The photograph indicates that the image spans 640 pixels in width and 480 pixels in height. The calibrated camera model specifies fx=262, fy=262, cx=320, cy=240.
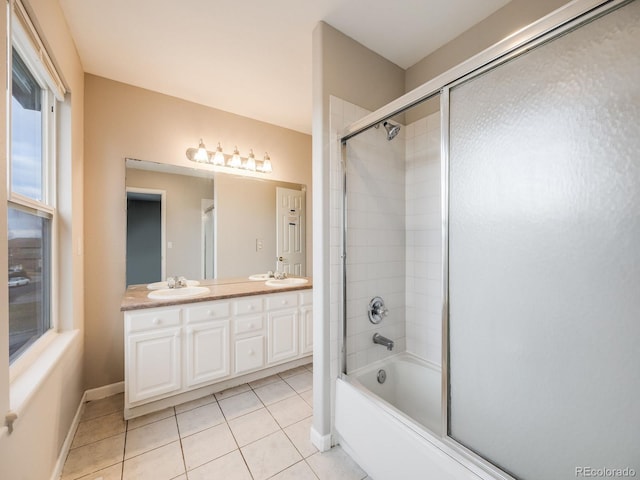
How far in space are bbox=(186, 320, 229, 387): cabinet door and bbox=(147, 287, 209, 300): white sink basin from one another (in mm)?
262

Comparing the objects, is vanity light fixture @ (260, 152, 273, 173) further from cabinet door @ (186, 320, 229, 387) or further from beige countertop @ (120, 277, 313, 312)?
cabinet door @ (186, 320, 229, 387)

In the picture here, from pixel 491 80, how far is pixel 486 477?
59.7 inches

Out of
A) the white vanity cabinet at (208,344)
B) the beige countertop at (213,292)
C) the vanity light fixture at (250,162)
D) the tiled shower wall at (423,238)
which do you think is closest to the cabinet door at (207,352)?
the white vanity cabinet at (208,344)

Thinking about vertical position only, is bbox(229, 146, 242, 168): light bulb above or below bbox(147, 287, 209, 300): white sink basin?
above

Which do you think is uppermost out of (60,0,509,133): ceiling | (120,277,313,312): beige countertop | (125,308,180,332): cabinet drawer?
(60,0,509,133): ceiling

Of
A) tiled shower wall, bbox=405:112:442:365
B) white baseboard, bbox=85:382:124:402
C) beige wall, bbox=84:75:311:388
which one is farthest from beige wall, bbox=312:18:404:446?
white baseboard, bbox=85:382:124:402

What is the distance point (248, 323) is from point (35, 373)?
1.31 meters

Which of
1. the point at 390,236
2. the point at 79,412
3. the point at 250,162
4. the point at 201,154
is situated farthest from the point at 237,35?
the point at 79,412

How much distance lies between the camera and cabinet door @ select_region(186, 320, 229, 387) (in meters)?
2.05

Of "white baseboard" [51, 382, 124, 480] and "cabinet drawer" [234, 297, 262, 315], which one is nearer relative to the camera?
"white baseboard" [51, 382, 124, 480]

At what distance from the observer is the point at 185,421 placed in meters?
1.88

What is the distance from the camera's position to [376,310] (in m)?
1.90

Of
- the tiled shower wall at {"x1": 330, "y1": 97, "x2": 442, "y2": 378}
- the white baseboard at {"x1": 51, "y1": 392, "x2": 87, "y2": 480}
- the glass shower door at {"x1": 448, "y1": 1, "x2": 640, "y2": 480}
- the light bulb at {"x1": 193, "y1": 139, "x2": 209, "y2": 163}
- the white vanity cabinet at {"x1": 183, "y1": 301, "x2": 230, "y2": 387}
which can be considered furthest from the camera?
the light bulb at {"x1": 193, "y1": 139, "x2": 209, "y2": 163}

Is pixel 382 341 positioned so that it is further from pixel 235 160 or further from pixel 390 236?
pixel 235 160
